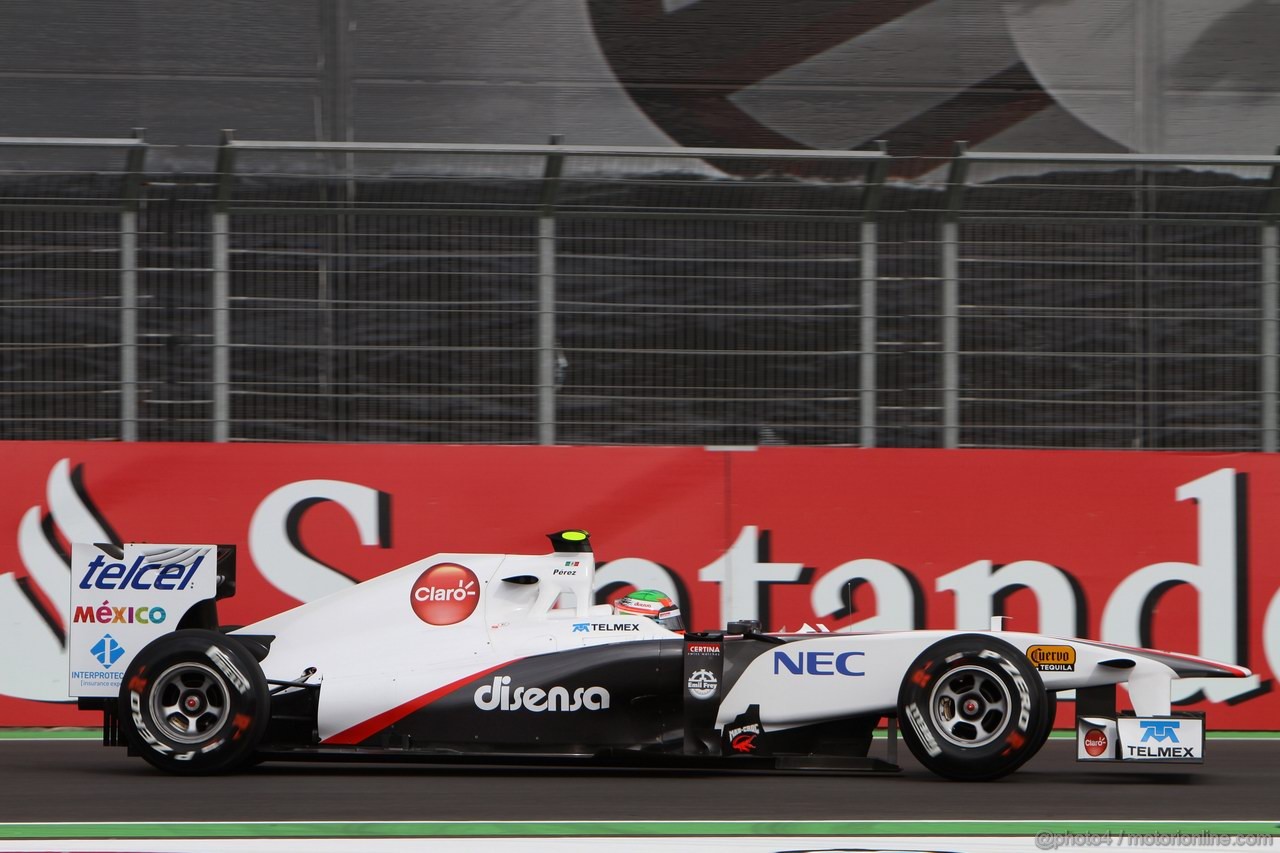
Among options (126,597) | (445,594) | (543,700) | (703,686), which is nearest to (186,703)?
(126,597)

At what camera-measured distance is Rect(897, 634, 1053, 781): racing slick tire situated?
7234 millimetres

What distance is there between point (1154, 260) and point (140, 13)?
289 inches

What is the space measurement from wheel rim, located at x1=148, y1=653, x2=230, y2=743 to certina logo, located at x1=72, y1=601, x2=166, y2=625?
13.7 inches

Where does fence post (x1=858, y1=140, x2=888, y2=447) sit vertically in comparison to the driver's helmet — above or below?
above

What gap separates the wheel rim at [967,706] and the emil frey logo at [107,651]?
3645 mm

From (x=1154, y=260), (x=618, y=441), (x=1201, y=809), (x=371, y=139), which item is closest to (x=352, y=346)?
(x=618, y=441)

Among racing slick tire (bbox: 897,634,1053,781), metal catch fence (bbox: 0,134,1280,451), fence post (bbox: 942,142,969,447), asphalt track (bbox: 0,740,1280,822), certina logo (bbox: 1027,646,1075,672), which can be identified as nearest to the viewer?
asphalt track (bbox: 0,740,1280,822)

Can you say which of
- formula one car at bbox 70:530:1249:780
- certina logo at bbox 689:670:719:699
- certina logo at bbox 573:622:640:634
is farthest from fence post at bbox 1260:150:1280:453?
certina logo at bbox 573:622:640:634

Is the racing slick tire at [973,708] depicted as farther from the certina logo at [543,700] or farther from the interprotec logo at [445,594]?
the interprotec logo at [445,594]

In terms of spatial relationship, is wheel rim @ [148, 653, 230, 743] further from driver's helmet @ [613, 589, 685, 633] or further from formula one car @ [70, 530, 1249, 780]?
driver's helmet @ [613, 589, 685, 633]

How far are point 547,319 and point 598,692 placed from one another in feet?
10.6

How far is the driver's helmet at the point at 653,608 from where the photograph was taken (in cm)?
795

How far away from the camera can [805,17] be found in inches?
506

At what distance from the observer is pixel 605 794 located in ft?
22.5
